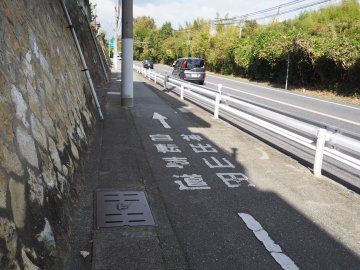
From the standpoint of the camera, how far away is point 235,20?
62562 millimetres

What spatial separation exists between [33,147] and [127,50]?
9.24m

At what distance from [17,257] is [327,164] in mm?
5834

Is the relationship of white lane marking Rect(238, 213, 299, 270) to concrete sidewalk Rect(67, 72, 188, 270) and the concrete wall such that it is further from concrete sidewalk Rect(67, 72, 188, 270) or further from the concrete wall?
the concrete wall

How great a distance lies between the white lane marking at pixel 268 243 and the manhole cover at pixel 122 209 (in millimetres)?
1071

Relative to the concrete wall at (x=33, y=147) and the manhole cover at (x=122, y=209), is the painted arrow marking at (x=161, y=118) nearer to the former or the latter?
the concrete wall at (x=33, y=147)

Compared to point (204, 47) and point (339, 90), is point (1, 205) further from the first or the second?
point (204, 47)

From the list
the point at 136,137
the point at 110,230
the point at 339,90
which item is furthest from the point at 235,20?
the point at 110,230

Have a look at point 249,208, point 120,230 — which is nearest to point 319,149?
point 249,208

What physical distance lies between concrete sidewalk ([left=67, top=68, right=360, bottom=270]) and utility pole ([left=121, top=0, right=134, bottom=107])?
→ 388cm

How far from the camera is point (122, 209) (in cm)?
434

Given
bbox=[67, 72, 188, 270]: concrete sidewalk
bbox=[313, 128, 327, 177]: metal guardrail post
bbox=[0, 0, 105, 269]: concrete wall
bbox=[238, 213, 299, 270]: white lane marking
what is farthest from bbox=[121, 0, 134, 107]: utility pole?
bbox=[238, 213, 299, 270]: white lane marking

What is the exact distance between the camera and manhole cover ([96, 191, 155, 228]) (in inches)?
158

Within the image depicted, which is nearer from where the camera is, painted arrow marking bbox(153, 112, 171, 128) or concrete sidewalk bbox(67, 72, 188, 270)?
concrete sidewalk bbox(67, 72, 188, 270)

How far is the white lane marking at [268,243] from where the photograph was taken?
3324 mm
